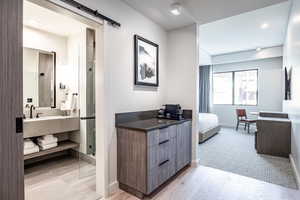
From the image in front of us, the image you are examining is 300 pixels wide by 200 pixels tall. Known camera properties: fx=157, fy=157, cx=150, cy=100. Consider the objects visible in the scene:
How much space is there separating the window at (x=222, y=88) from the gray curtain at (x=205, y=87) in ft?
1.37

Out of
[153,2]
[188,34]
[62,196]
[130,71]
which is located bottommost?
[62,196]

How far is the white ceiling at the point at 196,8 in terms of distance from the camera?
2238 millimetres

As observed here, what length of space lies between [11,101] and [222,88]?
7230mm

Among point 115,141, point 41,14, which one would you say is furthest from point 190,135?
point 41,14

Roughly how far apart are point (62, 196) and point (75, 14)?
7.26 ft

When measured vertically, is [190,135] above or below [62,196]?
above

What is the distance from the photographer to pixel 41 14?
2.52 metres

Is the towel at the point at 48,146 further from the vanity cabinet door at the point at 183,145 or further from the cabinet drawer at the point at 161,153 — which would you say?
the vanity cabinet door at the point at 183,145

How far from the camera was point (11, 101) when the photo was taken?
1241 millimetres

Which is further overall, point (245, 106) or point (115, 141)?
point (245, 106)

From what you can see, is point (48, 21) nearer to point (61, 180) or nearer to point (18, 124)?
point (18, 124)

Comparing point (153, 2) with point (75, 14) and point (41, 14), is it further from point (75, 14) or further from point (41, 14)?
point (41, 14)

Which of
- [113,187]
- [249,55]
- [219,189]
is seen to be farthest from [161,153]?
[249,55]

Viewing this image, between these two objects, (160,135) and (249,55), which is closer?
(160,135)
